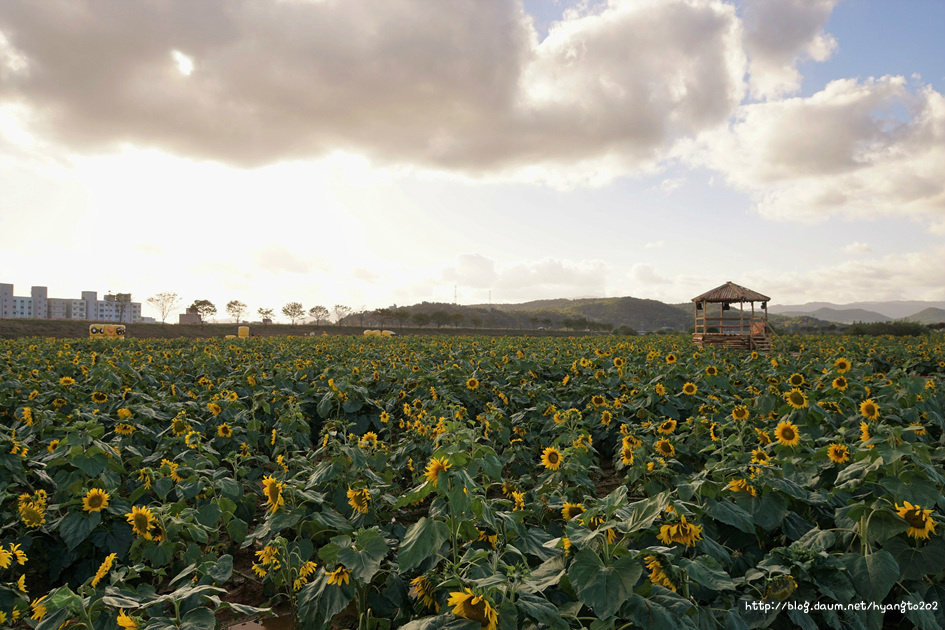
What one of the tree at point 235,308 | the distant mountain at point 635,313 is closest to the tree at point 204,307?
the tree at point 235,308

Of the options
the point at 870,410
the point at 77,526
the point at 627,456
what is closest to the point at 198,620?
the point at 77,526

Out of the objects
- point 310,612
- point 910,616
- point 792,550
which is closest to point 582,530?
point 792,550

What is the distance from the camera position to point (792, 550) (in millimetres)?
2502

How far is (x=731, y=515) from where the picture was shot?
2.80 meters

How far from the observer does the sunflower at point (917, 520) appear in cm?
247

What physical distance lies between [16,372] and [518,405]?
9088mm

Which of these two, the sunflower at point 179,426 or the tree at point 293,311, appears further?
the tree at point 293,311

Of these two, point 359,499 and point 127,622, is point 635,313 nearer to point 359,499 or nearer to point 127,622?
point 359,499

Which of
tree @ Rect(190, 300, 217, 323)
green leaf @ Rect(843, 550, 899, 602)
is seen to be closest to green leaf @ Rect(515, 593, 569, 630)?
green leaf @ Rect(843, 550, 899, 602)

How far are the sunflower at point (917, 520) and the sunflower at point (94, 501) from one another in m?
5.07

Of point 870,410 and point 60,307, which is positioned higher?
point 60,307

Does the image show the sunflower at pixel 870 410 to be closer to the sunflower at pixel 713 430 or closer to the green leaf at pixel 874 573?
the sunflower at pixel 713 430

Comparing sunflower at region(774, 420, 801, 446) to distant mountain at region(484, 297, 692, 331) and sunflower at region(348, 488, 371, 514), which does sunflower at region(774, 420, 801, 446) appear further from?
distant mountain at region(484, 297, 692, 331)

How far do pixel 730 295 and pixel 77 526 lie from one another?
24.5 metres
